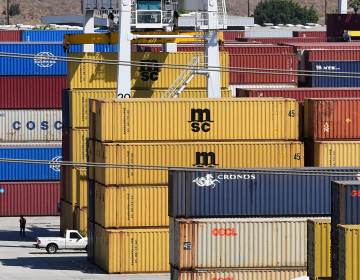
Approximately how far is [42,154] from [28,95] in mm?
3178

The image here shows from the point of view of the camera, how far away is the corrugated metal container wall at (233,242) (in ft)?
162

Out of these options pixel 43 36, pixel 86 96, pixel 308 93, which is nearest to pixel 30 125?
pixel 86 96

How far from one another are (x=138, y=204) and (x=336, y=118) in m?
7.69

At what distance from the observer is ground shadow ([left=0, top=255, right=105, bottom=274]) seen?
58750 millimetres

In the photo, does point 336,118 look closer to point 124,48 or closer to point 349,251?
point 124,48

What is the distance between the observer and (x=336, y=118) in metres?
54.3

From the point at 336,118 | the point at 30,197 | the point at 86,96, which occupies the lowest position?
the point at 30,197

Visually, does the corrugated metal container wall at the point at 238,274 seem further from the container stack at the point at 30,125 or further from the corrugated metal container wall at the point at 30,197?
the corrugated metal container wall at the point at 30,197

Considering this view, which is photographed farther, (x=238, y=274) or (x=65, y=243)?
(x=65, y=243)

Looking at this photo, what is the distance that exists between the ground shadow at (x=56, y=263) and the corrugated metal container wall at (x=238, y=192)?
27.5ft

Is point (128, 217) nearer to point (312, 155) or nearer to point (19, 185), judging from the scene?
point (312, 155)

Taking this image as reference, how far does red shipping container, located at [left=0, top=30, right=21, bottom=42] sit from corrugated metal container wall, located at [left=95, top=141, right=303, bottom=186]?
169ft

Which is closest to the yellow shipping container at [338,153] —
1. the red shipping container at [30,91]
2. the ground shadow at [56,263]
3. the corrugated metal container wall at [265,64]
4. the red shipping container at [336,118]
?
the red shipping container at [336,118]

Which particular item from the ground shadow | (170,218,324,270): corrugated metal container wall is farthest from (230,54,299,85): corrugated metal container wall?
(170,218,324,270): corrugated metal container wall
